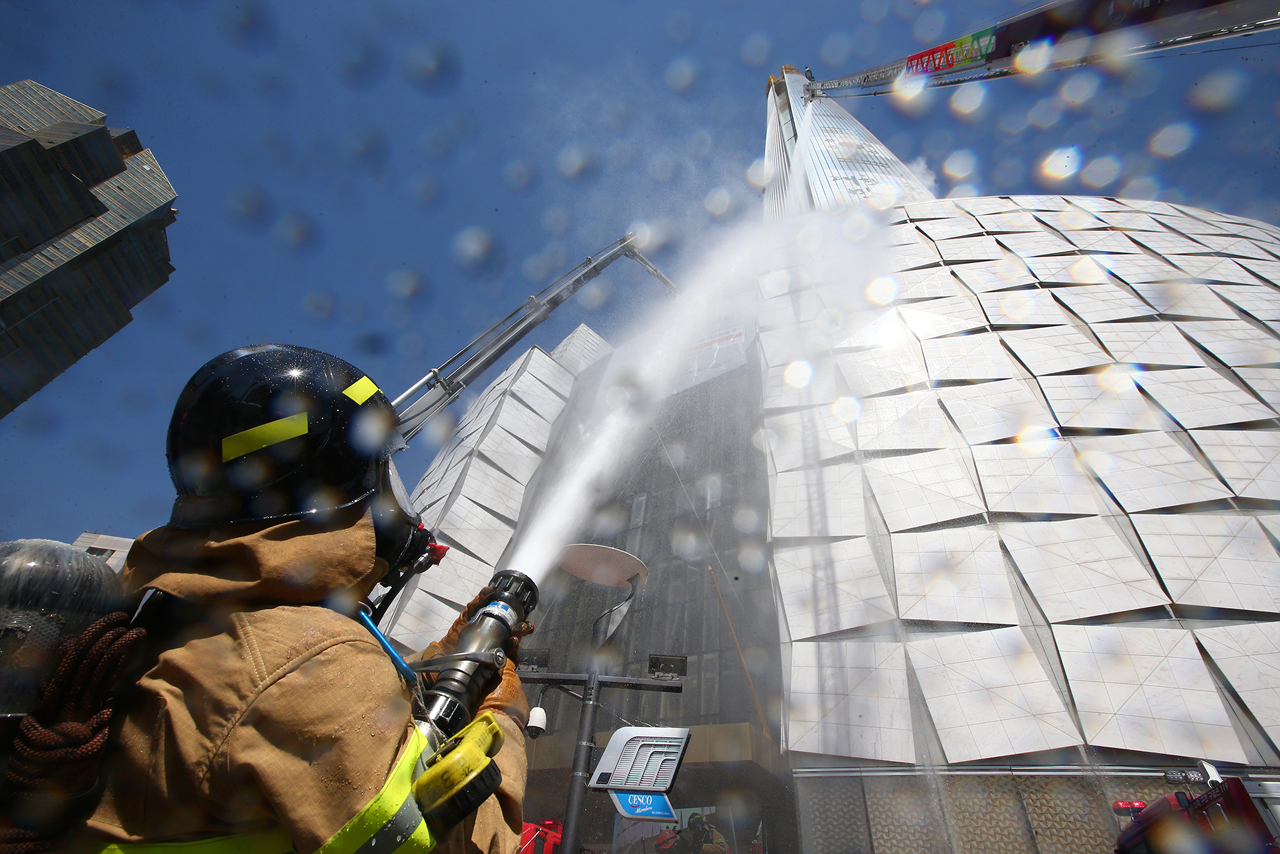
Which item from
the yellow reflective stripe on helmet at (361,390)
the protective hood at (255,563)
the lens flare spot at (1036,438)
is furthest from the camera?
the lens flare spot at (1036,438)

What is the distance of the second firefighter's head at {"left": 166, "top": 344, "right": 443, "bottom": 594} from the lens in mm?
1250

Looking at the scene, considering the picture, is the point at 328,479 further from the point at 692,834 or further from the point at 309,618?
the point at 692,834

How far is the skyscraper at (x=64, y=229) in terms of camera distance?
21.7 meters

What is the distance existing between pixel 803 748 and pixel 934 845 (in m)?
1.29

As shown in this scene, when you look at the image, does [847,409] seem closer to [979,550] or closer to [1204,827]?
[979,550]

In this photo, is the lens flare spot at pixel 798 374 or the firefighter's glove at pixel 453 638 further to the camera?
the lens flare spot at pixel 798 374

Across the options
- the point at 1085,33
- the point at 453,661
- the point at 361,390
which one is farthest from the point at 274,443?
the point at 1085,33

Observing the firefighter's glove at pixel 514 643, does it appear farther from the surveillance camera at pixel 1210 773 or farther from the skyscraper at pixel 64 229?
the skyscraper at pixel 64 229

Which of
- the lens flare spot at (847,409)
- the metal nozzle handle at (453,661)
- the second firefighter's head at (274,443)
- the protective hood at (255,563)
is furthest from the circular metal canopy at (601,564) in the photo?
the protective hood at (255,563)

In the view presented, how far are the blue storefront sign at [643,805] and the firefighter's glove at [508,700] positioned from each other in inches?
147

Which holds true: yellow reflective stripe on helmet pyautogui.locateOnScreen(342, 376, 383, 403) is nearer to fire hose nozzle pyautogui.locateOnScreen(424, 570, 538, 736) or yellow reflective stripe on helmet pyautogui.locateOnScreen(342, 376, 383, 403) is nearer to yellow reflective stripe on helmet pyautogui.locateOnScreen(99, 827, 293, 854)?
fire hose nozzle pyautogui.locateOnScreen(424, 570, 538, 736)

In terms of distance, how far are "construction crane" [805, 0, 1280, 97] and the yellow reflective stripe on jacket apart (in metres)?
16.4

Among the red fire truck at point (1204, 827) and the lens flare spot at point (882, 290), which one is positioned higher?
the lens flare spot at point (882, 290)

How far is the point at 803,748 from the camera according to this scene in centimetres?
546
